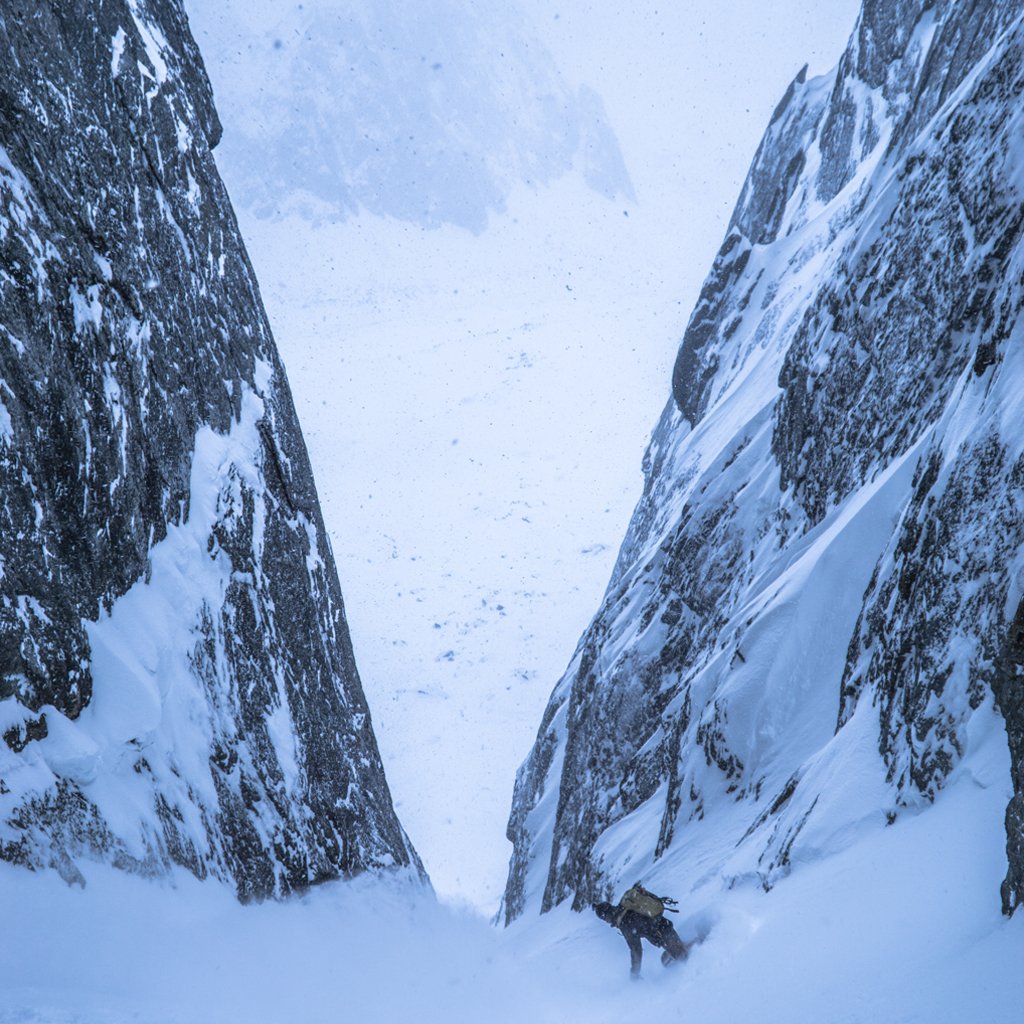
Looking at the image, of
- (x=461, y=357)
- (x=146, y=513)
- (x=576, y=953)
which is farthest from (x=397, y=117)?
(x=576, y=953)

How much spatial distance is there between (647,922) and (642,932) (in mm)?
174

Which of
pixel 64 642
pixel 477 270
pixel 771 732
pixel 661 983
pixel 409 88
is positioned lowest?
pixel 661 983

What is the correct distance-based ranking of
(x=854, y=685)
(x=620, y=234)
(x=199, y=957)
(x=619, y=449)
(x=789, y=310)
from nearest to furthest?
(x=854, y=685), (x=199, y=957), (x=789, y=310), (x=619, y=449), (x=620, y=234)

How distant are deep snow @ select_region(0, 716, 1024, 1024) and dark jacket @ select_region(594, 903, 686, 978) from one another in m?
0.18

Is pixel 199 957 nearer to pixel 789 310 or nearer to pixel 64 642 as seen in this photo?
pixel 64 642

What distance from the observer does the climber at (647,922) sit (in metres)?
7.66

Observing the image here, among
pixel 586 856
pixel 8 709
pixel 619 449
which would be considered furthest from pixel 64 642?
pixel 619 449

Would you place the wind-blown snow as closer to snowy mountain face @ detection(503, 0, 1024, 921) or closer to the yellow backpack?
the yellow backpack

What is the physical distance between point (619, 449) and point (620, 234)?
2877 centimetres

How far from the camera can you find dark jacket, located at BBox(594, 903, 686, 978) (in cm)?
765

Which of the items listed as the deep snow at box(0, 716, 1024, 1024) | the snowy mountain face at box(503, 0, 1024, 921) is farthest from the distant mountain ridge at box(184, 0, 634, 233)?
the deep snow at box(0, 716, 1024, 1024)

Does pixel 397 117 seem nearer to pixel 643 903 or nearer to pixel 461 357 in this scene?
pixel 461 357

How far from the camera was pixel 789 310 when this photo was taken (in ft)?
61.4

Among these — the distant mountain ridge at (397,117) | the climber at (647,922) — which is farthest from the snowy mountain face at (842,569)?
the distant mountain ridge at (397,117)
